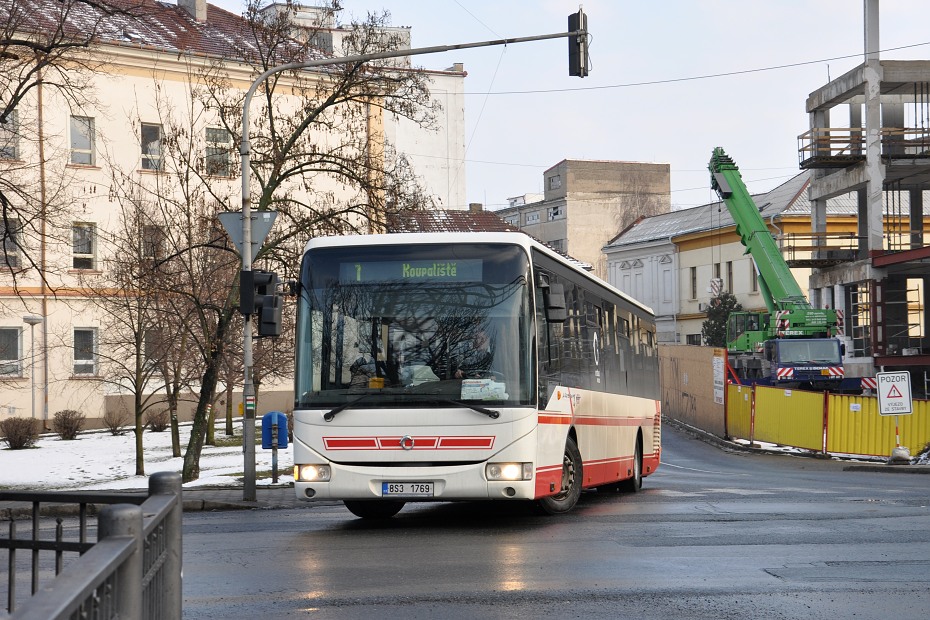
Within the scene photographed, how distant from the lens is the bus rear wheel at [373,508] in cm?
1410

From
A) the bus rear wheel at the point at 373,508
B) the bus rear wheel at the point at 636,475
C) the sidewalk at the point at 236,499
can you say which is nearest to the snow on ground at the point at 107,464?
the sidewalk at the point at 236,499

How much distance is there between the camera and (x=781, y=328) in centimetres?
4659

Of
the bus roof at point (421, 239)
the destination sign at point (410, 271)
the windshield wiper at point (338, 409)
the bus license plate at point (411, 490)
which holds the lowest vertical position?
the bus license plate at point (411, 490)

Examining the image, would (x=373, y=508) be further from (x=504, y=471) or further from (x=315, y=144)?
(x=315, y=144)

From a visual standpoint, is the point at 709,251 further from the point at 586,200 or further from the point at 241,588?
the point at 241,588

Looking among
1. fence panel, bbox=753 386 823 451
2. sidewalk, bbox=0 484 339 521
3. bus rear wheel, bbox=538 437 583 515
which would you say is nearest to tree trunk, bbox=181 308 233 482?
sidewalk, bbox=0 484 339 521

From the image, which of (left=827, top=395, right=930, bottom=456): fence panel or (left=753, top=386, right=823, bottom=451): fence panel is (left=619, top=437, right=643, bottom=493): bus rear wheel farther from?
(left=753, top=386, right=823, bottom=451): fence panel

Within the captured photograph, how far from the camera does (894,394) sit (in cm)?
2997

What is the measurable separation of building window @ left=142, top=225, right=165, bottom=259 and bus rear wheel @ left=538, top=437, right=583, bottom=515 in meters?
13.5

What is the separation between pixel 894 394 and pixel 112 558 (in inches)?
1152

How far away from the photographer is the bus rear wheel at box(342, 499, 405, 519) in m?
14.1

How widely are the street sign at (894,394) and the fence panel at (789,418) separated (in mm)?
5997

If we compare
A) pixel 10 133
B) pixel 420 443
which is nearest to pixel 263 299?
pixel 420 443

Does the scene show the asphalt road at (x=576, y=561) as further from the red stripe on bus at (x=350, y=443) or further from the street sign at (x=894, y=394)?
the street sign at (x=894, y=394)
